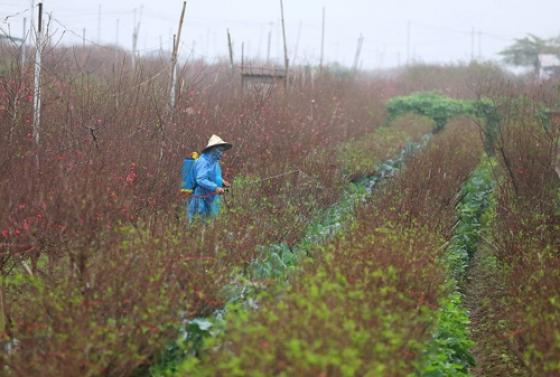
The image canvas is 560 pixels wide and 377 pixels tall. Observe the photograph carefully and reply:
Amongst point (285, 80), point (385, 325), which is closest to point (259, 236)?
point (385, 325)

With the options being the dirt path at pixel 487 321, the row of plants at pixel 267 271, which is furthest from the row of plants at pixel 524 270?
the row of plants at pixel 267 271

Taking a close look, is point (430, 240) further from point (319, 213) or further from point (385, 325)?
point (319, 213)

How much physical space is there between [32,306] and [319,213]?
6.28m

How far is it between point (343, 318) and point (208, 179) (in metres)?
5.14

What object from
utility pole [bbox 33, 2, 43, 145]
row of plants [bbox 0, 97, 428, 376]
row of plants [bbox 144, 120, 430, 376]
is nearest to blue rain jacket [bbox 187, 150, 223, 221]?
row of plants [bbox 144, 120, 430, 376]

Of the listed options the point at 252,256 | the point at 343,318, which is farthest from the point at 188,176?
the point at 343,318

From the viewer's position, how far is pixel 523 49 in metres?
56.0

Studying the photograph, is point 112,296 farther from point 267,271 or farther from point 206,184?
point 206,184

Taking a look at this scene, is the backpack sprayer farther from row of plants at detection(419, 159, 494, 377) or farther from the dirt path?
the dirt path

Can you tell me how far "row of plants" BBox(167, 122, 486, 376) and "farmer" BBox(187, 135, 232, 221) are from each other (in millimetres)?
2318

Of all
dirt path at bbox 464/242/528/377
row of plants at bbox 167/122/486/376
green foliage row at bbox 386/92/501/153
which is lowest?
dirt path at bbox 464/242/528/377

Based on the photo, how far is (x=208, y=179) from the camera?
31.9 ft

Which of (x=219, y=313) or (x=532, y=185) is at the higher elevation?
(x=532, y=185)

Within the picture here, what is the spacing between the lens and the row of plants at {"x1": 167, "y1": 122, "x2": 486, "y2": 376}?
4273 millimetres
